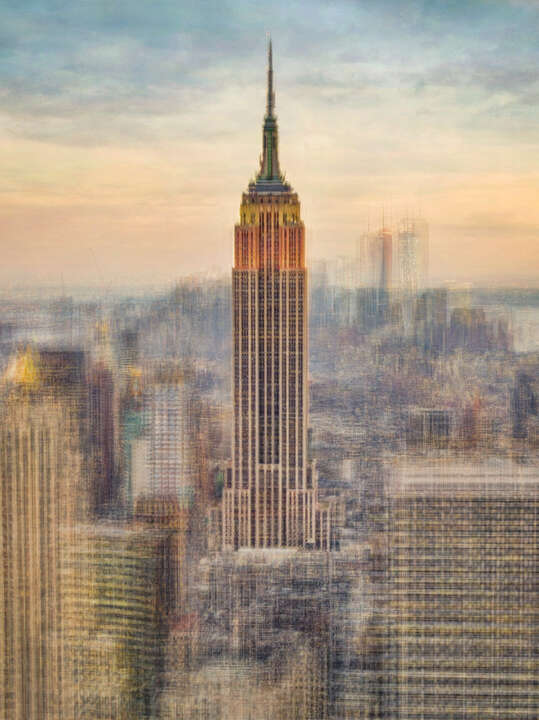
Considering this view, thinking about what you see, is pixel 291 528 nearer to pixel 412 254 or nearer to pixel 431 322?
pixel 431 322

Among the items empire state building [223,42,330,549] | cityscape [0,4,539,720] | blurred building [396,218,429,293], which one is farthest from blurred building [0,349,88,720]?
blurred building [396,218,429,293]

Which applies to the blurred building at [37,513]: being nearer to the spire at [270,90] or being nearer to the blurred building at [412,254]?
the spire at [270,90]

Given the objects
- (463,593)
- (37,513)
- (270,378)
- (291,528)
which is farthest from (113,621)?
(270,378)

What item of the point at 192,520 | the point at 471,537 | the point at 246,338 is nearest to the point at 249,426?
the point at 246,338

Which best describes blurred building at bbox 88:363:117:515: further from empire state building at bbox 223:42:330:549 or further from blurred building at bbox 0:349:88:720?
empire state building at bbox 223:42:330:549

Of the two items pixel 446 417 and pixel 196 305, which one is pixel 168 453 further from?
pixel 446 417

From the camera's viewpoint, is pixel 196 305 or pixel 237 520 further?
pixel 237 520

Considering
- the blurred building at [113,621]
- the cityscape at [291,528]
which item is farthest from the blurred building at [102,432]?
the blurred building at [113,621]

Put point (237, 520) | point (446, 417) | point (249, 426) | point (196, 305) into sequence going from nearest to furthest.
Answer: point (446, 417) < point (196, 305) < point (237, 520) < point (249, 426)
